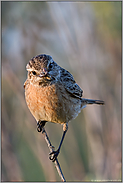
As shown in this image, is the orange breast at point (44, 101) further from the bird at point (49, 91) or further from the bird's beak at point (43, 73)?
the bird's beak at point (43, 73)

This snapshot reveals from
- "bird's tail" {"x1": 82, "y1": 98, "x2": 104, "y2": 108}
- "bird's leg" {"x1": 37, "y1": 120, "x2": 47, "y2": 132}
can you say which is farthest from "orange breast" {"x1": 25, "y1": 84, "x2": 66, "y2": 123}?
"bird's tail" {"x1": 82, "y1": 98, "x2": 104, "y2": 108}

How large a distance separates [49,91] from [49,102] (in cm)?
20

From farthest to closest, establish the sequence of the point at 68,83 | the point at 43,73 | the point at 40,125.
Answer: the point at 40,125
the point at 68,83
the point at 43,73

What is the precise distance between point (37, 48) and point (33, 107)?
2302 mm

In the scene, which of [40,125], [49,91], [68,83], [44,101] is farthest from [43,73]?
[40,125]

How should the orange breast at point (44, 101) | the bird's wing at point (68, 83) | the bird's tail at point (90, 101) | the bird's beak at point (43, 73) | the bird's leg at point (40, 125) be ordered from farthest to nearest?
the bird's tail at point (90, 101)
the bird's leg at point (40, 125)
the bird's wing at point (68, 83)
the orange breast at point (44, 101)
the bird's beak at point (43, 73)

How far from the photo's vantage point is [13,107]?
17.3 feet

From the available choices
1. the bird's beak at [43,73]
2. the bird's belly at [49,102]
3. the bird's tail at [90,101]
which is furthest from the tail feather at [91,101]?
the bird's beak at [43,73]

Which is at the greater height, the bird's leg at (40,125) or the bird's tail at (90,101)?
the bird's tail at (90,101)

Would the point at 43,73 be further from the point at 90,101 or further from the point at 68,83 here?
the point at 90,101

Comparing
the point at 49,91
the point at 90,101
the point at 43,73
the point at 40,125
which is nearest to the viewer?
the point at 43,73

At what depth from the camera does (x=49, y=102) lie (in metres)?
3.93

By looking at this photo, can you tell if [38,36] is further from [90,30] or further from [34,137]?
[34,137]

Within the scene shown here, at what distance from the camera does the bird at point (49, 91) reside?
3.61 m
